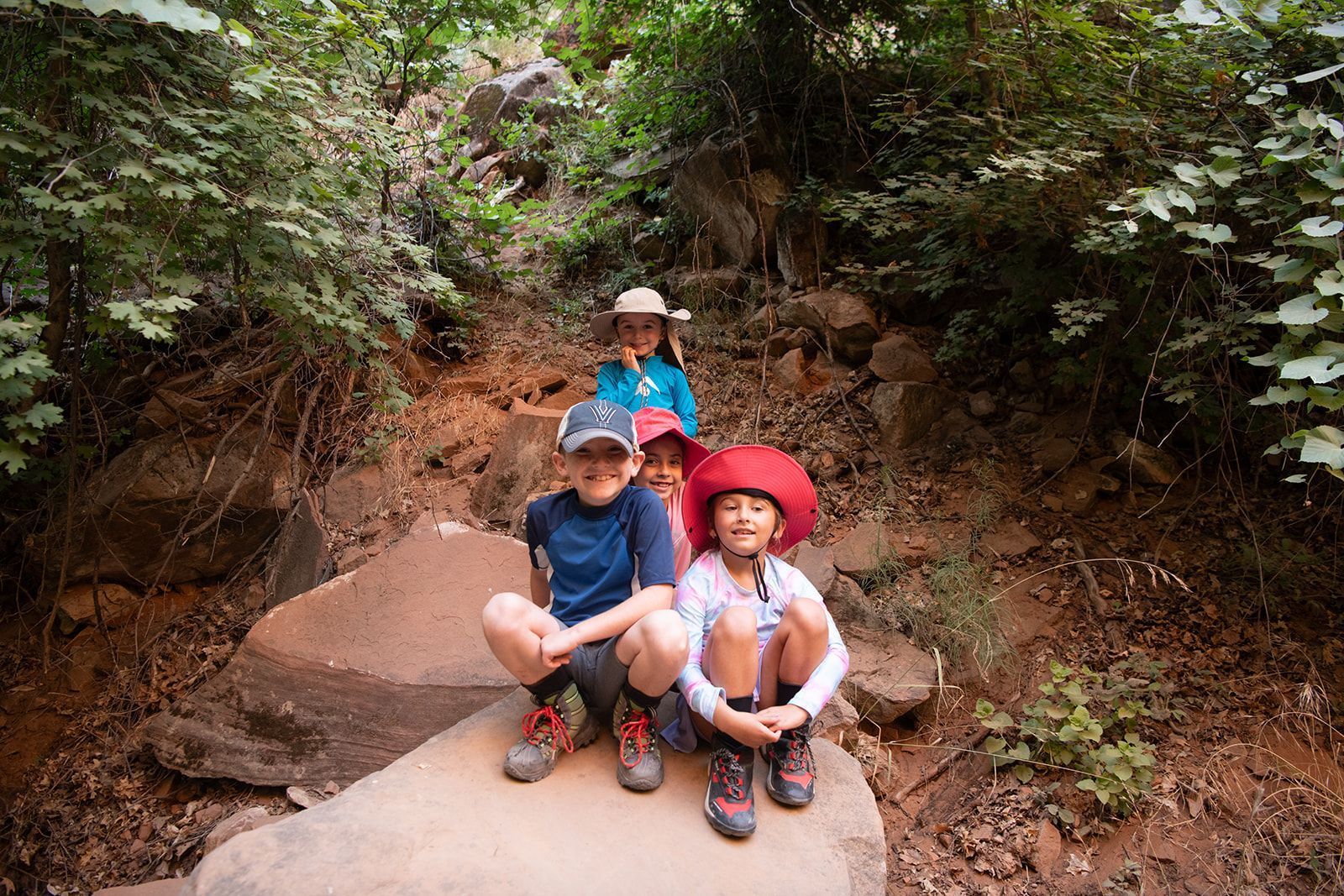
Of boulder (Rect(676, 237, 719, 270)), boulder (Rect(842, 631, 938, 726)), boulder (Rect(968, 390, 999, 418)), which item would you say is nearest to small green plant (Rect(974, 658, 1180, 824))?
boulder (Rect(842, 631, 938, 726))

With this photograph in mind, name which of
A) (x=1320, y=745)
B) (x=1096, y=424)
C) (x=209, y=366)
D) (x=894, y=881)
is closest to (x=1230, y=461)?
(x=1096, y=424)

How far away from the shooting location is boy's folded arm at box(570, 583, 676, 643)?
7.12 feet

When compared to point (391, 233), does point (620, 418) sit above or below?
below

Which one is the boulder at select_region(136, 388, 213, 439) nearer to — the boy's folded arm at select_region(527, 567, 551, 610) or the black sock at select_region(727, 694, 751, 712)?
the boy's folded arm at select_region(527, 567, 551, 610)

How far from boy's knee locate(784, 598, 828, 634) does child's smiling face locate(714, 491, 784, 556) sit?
216 mm

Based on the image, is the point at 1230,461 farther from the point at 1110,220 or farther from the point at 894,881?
the point at 894,881

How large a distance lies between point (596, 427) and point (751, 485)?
0.50 meters

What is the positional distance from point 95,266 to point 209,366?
7.15ft

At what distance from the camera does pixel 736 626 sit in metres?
2.09

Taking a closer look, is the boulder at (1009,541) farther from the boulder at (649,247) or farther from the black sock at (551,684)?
the boulder at (649,247)

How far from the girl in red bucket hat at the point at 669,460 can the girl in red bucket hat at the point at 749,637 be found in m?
0.47

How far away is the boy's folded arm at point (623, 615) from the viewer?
2.17m

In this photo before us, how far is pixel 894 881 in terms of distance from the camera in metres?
2.90

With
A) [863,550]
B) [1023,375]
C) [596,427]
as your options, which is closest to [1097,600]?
[863,550]
